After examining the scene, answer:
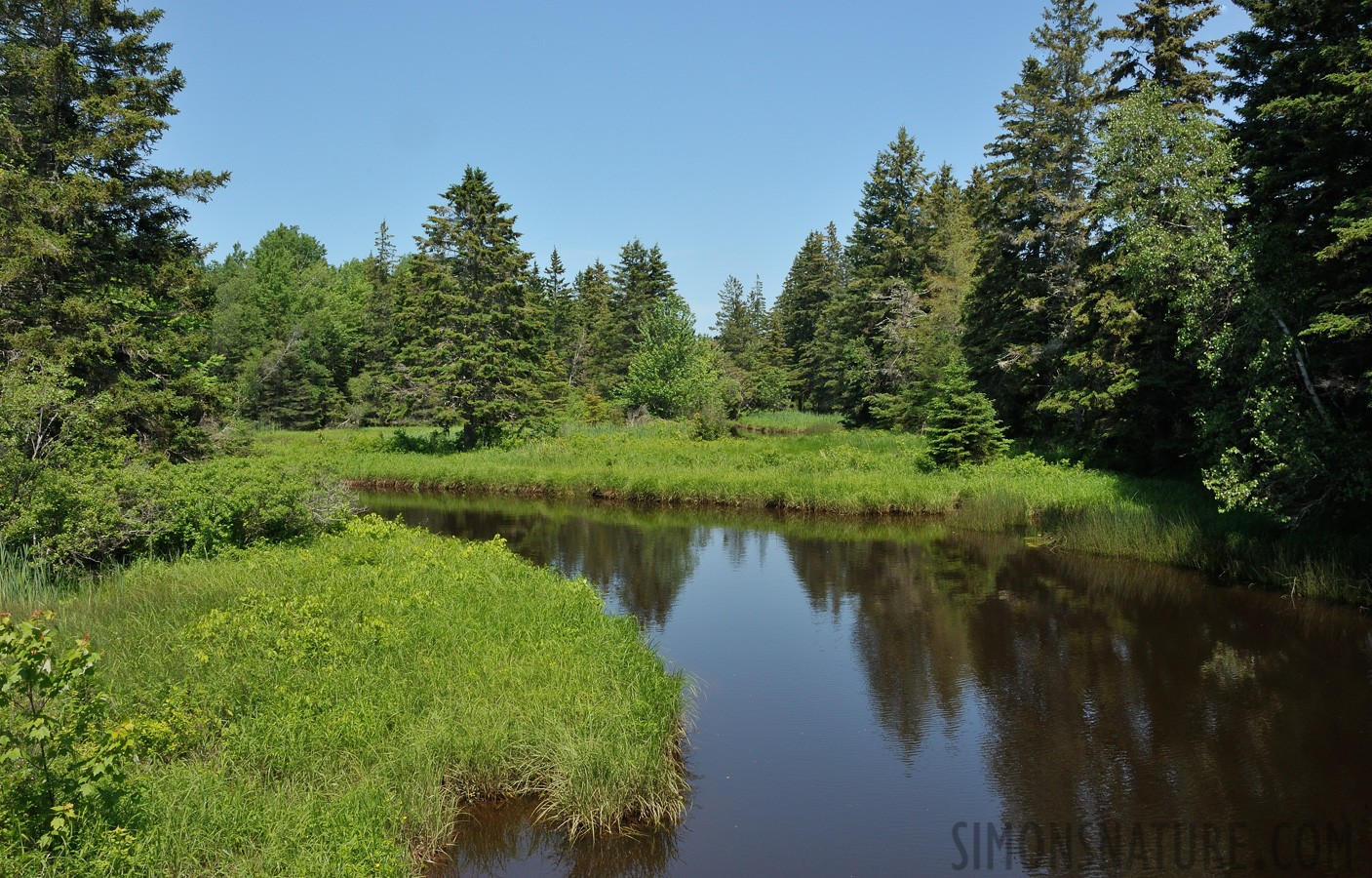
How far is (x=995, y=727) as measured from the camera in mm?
9422

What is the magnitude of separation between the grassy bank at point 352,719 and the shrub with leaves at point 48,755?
0.18 metres

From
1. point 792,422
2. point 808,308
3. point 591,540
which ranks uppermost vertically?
point 808,308

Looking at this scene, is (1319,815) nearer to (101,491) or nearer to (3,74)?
(101,491)

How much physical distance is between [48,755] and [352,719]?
2.40 meters

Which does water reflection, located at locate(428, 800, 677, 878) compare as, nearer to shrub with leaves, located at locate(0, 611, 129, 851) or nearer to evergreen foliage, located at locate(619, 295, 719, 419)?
shrub with leaves, located at locate(0, 611, 129, 851)

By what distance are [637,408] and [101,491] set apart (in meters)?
35.3

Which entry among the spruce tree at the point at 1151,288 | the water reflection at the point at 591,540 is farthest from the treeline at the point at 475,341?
the spruce tree at the point at 1151,288

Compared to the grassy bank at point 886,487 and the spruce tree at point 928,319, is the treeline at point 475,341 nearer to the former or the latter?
the grassy bank at point 886,487

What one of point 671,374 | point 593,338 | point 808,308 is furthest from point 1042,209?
point 593,338

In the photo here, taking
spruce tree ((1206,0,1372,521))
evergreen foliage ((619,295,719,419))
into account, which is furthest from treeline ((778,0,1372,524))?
evergreen foliage ((619,295,719,419))

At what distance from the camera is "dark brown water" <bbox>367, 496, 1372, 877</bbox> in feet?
22.3

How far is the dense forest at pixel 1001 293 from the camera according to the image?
41.9 feet

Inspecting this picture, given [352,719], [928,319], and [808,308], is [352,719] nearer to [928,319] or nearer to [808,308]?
[928,319]

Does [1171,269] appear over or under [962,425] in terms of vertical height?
over
